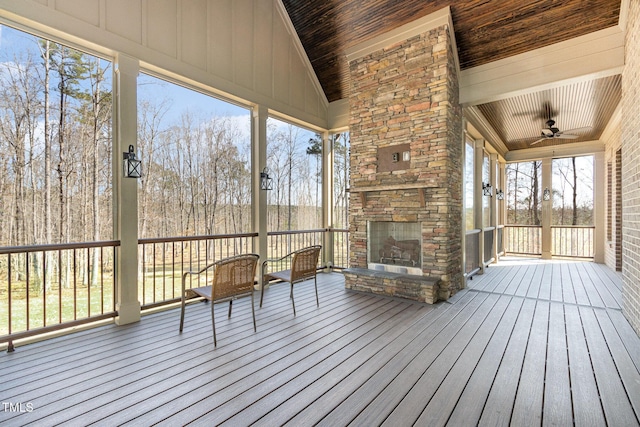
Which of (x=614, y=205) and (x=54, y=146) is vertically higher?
(x=54, y=146)

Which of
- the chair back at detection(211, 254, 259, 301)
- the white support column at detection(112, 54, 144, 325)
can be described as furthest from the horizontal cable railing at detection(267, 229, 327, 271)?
the white support column at detection(112, 54, 144, 325)

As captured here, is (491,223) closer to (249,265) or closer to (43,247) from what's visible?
(249,265)

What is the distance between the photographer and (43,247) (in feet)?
9.70

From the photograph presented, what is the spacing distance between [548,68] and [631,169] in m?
1.81

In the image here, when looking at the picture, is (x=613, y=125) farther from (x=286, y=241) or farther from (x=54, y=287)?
(x=54, y=287)

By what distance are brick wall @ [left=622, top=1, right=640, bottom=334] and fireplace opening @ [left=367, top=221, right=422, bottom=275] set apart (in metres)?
2.42

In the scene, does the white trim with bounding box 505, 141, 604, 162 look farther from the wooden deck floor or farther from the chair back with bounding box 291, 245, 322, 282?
the chair back with bounding box 291, 245, 322, 282

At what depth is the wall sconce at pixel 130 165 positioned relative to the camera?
3.49 meters

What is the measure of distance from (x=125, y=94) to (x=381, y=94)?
3828 millimetres

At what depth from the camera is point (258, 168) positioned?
5.16 m

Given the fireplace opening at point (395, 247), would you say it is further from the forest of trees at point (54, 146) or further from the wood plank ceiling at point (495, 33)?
the forest of trees at point (54, 146)

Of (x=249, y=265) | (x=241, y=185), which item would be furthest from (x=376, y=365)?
(x=241, y=185)

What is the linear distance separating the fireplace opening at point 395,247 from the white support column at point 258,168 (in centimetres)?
195

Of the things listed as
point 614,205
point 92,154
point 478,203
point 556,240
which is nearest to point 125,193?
point 92,154
